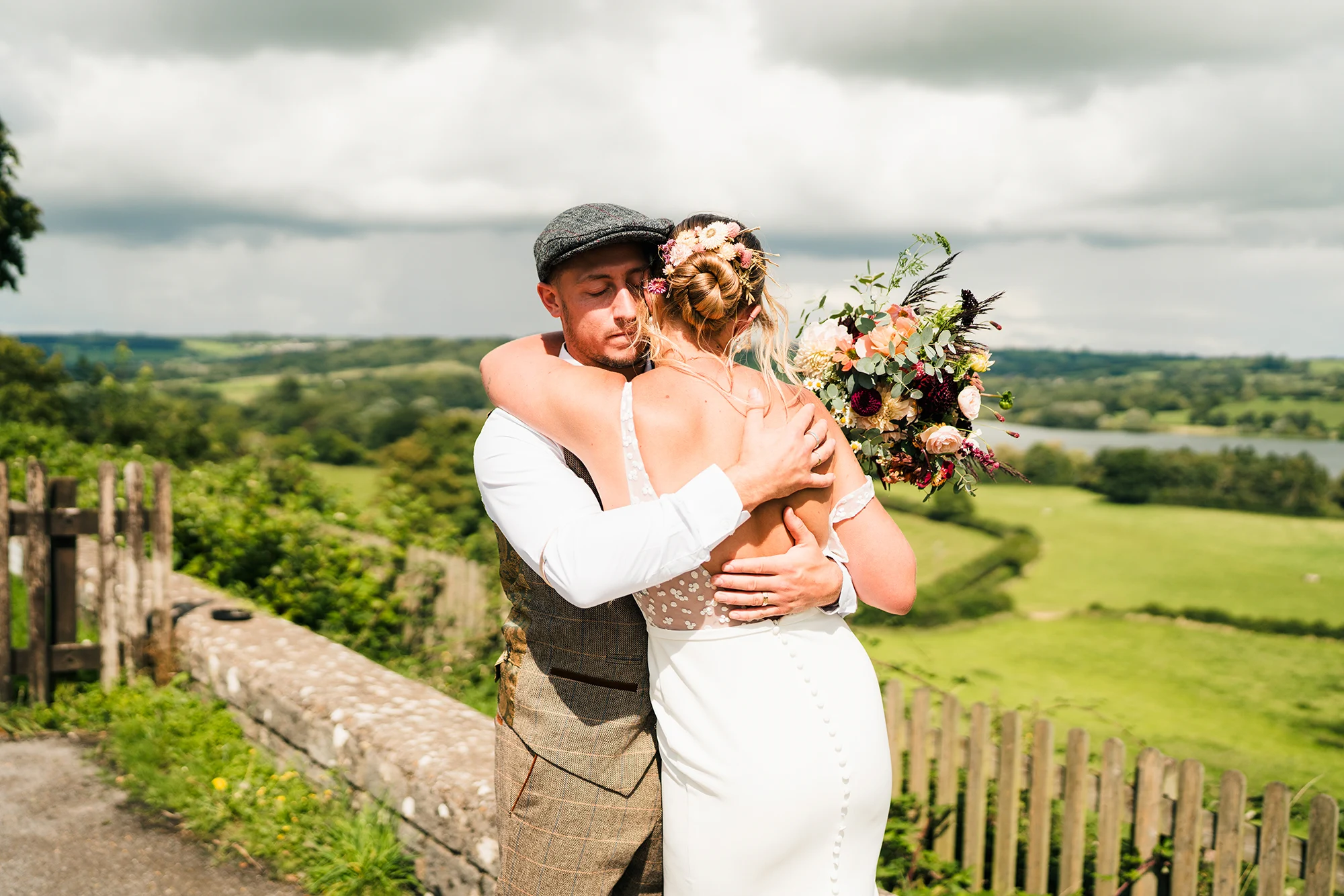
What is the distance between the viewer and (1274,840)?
400 centimetres

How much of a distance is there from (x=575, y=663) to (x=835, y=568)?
26.1 inches

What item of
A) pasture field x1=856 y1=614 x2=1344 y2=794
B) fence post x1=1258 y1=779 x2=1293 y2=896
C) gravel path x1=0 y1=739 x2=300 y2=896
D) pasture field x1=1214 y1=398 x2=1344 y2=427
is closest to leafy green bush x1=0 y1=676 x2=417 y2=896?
gravel path x1=0 y1=739 x2=300 y2=896

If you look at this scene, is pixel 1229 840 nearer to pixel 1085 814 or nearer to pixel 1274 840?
pixel 1274 840

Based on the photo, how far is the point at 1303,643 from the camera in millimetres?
14539

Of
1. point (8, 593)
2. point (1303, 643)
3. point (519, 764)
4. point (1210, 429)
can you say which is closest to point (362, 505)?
point (8, 593)

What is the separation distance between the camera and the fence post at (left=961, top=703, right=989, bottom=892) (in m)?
4.96

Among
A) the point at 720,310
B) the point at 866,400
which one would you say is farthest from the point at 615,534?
the point at 866,400

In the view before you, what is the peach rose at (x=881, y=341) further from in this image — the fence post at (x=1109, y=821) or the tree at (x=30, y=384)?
the tree at (x=30, y=384)

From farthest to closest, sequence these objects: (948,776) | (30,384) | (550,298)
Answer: (30,384), (948,776), (550,298)

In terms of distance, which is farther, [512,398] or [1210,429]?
[1210,429]

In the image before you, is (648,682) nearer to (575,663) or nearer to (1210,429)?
(575,663)

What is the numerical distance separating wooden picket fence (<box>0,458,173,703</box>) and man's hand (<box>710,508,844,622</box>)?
4.91m

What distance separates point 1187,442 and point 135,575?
25028mm

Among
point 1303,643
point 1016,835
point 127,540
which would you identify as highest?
point 127,540
